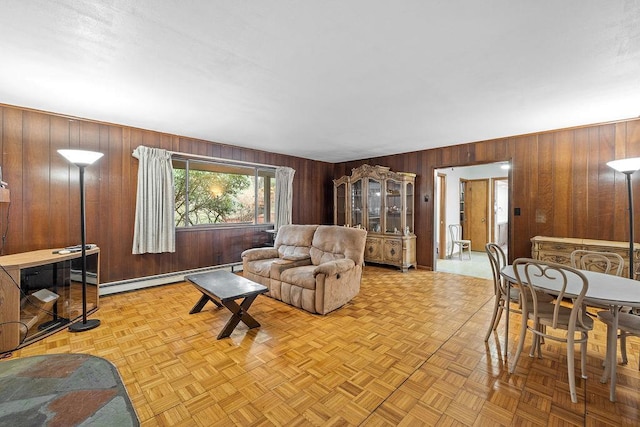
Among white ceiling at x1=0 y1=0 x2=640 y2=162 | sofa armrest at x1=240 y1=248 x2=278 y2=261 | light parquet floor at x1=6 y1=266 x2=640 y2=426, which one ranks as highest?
white ceiling at x1=0 y1=0 x2=640 y2=162

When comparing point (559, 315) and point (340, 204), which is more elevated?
point (340, 204)

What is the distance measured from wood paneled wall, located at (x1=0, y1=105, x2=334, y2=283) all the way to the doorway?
4.68 meters

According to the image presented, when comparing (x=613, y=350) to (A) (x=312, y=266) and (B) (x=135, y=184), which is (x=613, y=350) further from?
(B) (x=135, y=184)

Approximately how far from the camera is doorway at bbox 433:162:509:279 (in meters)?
6.31

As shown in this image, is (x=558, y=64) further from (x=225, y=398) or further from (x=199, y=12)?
(x=225, y=398)

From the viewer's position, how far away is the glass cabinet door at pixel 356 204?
5.77 meters

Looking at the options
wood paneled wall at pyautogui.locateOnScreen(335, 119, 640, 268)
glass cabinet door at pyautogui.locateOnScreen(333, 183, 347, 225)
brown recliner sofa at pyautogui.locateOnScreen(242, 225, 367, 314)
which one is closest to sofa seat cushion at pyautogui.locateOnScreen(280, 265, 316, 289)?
brown recliner sofa at pyautogui.locateOnScreen(242, 225, 367, 314)

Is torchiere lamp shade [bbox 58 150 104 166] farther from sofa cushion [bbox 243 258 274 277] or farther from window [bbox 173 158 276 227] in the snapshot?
sofa cushion [bbox 243 258 274 277]

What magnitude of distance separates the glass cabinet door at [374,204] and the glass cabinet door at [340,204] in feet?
2.10

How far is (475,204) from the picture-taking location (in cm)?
727

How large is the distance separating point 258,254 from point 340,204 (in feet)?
9.20

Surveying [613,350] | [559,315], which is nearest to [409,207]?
[559,315]

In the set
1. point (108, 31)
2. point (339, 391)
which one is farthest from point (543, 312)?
point (108, 31)

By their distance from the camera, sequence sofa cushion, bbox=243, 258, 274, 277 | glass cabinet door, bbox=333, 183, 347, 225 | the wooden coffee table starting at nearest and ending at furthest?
the wooden coffee table, sofa cushion, bbox=243, 258, 274, 277, glass cabinet door, bbox=333, 183, 347, 225
